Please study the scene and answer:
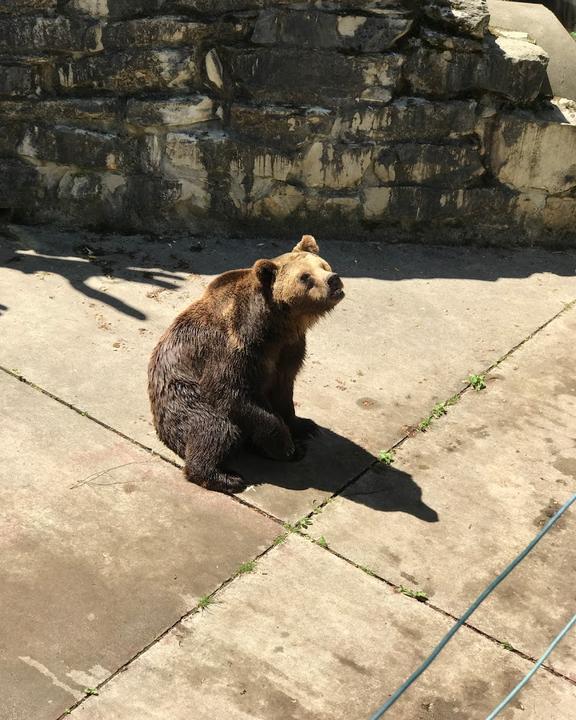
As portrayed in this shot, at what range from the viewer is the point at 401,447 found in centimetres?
586

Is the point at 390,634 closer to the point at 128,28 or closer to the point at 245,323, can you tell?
the point at 245,323

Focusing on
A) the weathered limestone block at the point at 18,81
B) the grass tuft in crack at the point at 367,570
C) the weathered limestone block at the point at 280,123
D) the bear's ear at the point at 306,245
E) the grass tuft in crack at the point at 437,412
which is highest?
the weathered limestone block at the point at 18,81

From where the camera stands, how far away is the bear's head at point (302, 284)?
5.21 metres

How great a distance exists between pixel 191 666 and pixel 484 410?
9.84 ft

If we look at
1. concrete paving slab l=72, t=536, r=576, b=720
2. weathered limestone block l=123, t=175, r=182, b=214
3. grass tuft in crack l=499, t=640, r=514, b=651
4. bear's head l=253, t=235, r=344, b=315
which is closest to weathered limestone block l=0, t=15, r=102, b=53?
weathered limestone block l=123, t=175, r=182, b=214

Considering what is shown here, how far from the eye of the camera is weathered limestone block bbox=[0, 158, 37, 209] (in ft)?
26.1

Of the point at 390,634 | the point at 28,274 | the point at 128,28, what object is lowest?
the point at 390,634

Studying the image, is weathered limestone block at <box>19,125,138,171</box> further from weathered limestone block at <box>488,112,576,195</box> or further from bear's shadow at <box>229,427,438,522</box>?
bear's shadow at <box>229,427,438,522</box>

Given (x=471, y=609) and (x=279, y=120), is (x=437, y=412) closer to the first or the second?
(x=471, y=609)

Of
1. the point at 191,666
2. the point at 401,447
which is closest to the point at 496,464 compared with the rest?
the point at 401,447

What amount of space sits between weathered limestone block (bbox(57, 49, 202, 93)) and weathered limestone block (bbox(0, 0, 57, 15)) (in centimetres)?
45

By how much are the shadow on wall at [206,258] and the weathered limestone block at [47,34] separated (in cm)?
153

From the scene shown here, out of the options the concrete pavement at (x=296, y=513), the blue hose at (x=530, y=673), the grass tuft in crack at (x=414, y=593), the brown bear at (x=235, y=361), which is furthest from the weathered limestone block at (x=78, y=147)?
the blue hose at (x=530, y=673)

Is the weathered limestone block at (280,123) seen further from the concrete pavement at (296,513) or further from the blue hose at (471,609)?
the blue hose at (471,609)
